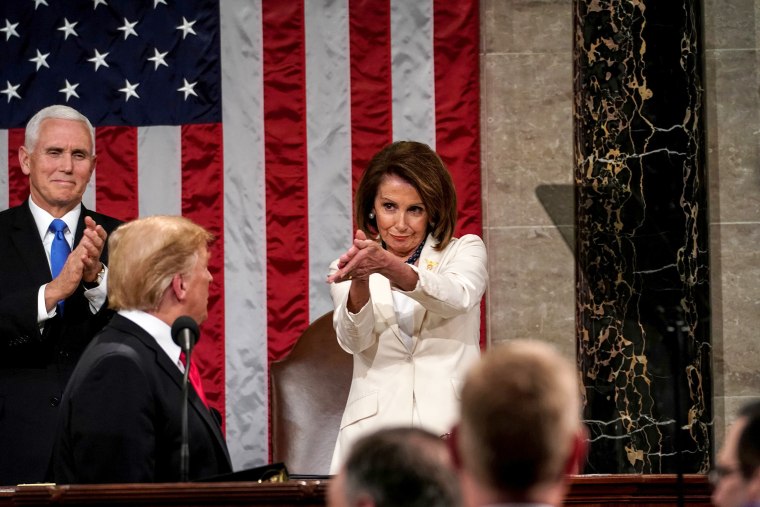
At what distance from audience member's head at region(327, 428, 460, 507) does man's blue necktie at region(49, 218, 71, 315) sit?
3.23 m

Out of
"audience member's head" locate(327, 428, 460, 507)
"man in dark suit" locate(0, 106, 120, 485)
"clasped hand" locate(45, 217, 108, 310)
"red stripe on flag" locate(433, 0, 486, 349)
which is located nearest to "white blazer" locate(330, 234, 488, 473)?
"clasped hand" locate(45, 217, 108, 310)

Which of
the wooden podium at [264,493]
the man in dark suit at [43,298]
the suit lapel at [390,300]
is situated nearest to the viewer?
the wooden podium at [264,493]

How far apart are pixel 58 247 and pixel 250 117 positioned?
1.58 m

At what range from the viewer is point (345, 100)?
239 inches

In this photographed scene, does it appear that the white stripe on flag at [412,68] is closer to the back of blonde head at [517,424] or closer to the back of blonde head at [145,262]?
the back of blonde head at [145,262]

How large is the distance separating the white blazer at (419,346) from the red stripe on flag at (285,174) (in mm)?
1731

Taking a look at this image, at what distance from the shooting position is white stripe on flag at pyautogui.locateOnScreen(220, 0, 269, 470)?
6008 millimetres

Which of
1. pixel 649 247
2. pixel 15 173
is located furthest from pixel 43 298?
pixel 649 247

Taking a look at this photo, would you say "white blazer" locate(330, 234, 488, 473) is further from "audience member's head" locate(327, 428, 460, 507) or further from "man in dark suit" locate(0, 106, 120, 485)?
"audience member's head" locate(327, 428, 460, 507)

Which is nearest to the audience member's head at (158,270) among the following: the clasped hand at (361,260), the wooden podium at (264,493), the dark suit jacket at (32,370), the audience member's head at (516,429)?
the wooden podium at (264,493)

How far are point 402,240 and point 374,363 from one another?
0.46m

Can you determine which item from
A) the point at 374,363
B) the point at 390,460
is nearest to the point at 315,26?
the point at 374,363

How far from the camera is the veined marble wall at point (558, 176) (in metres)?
5.91

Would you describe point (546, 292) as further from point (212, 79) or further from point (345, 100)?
point (212, 79)
